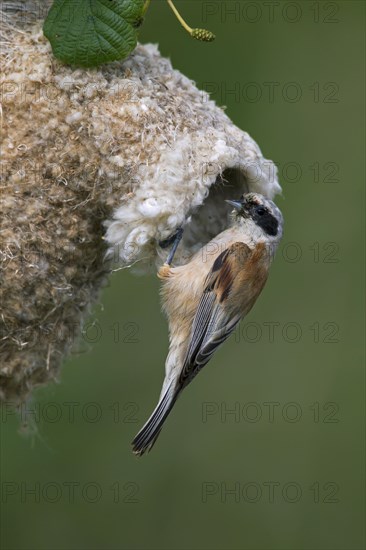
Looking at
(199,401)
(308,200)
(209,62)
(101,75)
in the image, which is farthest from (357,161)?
(101,75)

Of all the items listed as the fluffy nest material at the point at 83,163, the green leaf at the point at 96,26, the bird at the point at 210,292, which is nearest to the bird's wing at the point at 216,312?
the bird at the point at 210,292

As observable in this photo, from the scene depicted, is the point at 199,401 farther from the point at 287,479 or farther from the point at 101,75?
the point at 101,75

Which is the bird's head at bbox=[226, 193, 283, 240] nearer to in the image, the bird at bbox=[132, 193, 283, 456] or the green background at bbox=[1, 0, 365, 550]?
the bird at bbox=[132, 193, 283, 456]

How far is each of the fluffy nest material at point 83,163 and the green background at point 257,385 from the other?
1.69m

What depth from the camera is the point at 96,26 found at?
2.84m

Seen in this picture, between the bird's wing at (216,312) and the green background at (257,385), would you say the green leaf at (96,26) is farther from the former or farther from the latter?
the green background at (257,385)

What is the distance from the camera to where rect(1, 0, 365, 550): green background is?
4.84m

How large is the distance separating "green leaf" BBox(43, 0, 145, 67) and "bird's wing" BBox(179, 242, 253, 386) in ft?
2.94

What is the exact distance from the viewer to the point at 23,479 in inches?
189

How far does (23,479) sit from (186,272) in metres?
2.02

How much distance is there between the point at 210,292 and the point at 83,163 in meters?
0.74

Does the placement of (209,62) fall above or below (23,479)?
above

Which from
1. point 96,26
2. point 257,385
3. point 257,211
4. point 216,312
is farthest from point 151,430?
point 257,385

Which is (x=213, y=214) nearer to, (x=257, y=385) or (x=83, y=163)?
(x=83, y=163)
